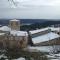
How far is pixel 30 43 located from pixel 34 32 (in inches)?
4.7

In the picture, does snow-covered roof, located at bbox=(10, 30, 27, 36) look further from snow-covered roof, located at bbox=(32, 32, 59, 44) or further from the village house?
snow-covered roof, located at bbox=(32, 32, 59, 44)

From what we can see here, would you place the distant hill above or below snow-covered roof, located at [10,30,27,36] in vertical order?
above

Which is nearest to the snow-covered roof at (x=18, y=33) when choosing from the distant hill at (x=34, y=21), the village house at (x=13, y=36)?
the village house at (x=13, y=36)

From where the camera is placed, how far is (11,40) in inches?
49.8

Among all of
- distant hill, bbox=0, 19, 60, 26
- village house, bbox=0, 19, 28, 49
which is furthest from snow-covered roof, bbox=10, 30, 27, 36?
distant hill, bbox=0, 19, 60, 26

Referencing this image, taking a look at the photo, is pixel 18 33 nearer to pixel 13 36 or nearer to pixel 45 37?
pixel 13 36

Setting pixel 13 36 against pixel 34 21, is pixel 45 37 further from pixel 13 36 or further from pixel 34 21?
pixel 13 36

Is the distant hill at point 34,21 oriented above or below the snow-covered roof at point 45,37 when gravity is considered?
above

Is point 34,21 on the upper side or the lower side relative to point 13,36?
upper

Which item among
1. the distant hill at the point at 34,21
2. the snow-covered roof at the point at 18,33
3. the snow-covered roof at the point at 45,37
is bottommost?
the snow-covered roof at the point at 45,37

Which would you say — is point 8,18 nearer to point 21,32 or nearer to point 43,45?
point 21,32

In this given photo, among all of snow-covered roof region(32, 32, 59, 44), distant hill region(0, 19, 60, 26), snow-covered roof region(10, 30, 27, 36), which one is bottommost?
snow-covered roof region(32, 32, 59, 44)

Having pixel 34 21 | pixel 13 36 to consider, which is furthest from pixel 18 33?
pixel 34 21

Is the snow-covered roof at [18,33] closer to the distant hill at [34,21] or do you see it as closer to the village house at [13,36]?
the village house at [13,36]
